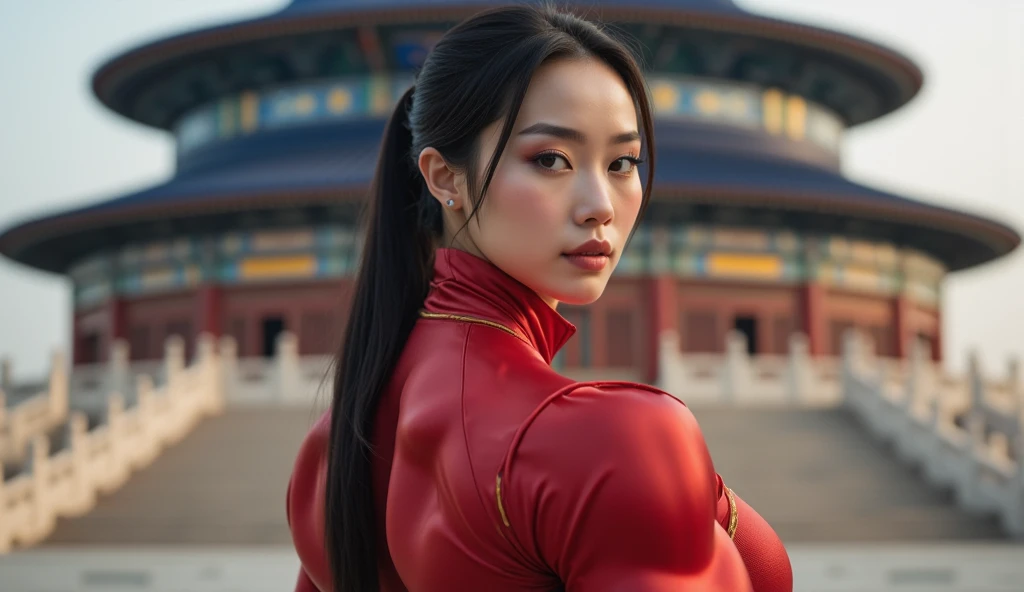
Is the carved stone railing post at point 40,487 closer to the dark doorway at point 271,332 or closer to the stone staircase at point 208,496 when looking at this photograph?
the stone staircase at point 208,496

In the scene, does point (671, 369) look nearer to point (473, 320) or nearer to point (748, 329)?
point (748, 329)

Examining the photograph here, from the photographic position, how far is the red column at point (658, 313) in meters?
24.2

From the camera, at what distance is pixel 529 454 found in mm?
1652

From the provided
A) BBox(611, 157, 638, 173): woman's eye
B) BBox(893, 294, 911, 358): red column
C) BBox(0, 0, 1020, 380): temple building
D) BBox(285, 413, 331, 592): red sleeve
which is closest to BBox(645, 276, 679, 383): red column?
BBox(0, 0, 1020, 380): temple building

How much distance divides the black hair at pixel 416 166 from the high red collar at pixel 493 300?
98 mm

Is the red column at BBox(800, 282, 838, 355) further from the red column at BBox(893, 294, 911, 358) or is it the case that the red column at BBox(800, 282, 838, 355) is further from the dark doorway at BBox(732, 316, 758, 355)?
the red column at BBox(893, 294, 911, 358)

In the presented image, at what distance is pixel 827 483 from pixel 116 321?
16582 mm

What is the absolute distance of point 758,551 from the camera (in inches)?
73.9

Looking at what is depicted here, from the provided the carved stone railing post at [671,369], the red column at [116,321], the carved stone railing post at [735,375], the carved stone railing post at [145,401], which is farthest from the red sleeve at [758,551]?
the red column at [116,321]

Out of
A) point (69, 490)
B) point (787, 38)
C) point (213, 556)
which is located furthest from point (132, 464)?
point (787, 38)

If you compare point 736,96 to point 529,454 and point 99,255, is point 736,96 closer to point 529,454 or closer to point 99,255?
point 99,255

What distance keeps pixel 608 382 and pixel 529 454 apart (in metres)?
0.14

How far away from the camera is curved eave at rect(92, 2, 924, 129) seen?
81.1 feet

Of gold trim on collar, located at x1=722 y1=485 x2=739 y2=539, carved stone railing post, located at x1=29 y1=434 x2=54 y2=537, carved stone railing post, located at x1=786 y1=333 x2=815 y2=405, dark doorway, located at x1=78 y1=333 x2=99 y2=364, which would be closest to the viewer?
Result: gold trim on collar, located at x1=722 y1=485 x2=739 y2=539
